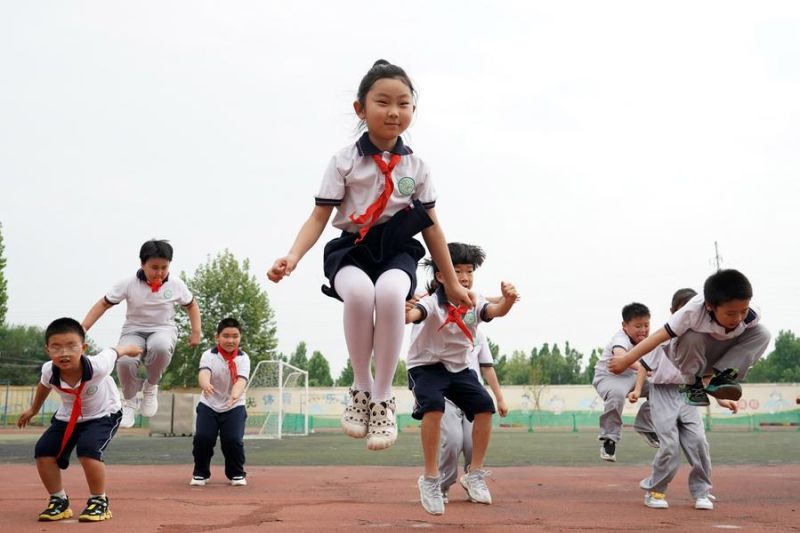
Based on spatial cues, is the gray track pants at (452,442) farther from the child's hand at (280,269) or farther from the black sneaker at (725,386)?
the child's hand at (280,269)

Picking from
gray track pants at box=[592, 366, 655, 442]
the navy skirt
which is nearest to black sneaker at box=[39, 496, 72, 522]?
the navy skirt

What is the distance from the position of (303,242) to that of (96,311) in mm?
5262

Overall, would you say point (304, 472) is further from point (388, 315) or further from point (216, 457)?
point (388, 315)

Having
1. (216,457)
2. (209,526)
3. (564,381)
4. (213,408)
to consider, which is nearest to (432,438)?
(209,526)

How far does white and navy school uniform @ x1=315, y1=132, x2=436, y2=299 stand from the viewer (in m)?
5.50

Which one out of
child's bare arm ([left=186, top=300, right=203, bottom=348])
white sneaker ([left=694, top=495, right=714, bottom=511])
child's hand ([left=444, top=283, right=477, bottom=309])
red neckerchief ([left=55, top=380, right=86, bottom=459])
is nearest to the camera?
child's hand ([left=444, top=283, right=477, bottom=309])

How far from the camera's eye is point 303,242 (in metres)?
5.32

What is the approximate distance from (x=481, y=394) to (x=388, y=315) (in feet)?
9.38

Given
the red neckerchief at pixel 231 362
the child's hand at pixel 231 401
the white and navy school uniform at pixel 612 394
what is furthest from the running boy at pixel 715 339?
the red neckerchief at pixel 231 362

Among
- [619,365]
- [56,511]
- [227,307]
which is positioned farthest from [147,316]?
[227,307]

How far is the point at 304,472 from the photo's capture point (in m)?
13.1

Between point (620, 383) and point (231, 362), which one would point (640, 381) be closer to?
point (620, 383)

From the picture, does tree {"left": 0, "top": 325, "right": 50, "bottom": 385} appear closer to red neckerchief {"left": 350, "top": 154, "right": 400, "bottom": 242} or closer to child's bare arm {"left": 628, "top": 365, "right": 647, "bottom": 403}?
child's bare arm {"left": 628, "top": 365, "right": 647, "bottom": 403}

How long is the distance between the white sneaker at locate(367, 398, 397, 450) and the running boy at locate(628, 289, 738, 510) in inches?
157
